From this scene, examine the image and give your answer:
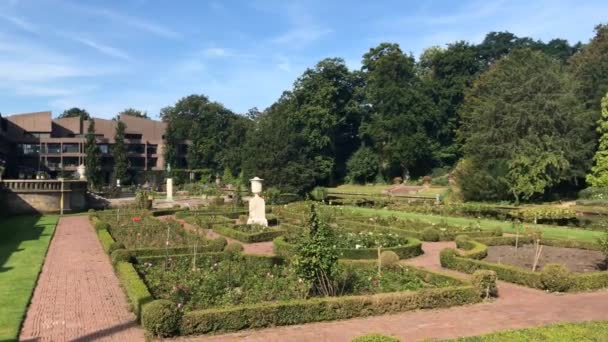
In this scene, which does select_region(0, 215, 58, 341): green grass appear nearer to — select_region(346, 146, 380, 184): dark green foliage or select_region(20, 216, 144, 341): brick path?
select_region(20, 216, 144, 341): brick path

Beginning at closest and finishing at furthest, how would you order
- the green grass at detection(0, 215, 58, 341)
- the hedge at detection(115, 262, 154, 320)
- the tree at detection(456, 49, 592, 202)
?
1. the green grass at detection(0, 215, 58, 341)
2. the hedge at detection(115, 262, 154, 320)
3. the tree at detection(456, 49, 592, 202)

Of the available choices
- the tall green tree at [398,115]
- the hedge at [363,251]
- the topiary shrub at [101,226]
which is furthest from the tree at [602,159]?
the topiary shrub at [101,226]

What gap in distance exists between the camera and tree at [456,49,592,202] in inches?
1508

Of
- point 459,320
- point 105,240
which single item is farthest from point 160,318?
point 105,240

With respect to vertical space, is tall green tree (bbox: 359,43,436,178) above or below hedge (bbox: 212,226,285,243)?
above

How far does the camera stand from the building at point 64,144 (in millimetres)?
75000

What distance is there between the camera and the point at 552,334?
26.8ft

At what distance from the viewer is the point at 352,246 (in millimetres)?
16938

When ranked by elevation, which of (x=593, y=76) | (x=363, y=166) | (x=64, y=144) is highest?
(x=593, y=76)

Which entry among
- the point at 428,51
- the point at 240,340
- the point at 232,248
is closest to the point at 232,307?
the point at 240,340

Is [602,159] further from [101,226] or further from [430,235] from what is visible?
[101,226]

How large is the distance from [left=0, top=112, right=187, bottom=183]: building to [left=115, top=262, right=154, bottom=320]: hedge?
208 feet

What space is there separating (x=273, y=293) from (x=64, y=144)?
257 ft

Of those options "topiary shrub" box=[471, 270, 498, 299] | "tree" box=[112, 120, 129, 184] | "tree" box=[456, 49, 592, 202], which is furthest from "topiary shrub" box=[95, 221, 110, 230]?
"tree" box=[112, 120, 129, 184]
